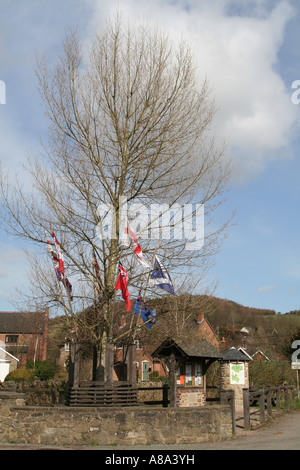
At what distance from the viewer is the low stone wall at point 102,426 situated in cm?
1036

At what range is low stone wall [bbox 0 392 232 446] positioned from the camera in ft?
34.0

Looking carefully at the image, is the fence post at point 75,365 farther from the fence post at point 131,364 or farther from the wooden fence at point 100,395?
the fence post at point 131,364

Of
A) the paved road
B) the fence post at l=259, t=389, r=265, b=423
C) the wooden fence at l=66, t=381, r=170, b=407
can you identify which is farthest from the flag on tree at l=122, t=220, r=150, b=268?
the fence post at l=259, t=389, r=265, b=423

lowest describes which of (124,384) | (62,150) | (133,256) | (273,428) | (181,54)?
(273,428)

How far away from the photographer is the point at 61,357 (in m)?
49.7

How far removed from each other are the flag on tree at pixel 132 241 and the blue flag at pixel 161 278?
88cm

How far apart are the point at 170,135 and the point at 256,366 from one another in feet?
50.0

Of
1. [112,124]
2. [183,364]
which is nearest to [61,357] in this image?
[183,364]

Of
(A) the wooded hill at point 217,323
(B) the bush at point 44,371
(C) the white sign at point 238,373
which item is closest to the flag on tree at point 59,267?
(A) the wooded hill at point 217,323

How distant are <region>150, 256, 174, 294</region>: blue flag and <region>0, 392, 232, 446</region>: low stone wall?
379cm

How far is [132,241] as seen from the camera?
12945 millimetres

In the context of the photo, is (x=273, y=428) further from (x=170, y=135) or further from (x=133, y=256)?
(x=170, y=135)

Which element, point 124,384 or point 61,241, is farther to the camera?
point 61,241

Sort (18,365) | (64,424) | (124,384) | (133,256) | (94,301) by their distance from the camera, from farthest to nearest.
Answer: (18,365)
(133,256)
(94,301)
(124,384)
(64,424)
